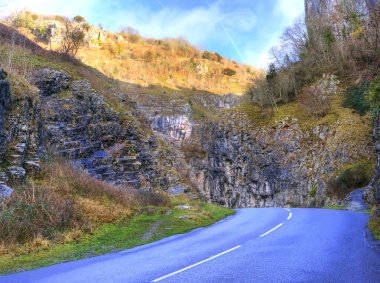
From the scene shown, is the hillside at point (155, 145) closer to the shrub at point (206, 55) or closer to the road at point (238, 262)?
the road at point (238, 262)

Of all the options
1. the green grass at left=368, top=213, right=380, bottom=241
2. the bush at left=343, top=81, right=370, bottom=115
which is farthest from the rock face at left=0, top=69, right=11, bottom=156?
the bush at left=343, top=81, right=370, bottom=115

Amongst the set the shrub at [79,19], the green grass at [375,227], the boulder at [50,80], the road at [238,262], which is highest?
the shrub at [79,19]

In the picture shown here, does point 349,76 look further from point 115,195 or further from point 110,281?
point 110,281

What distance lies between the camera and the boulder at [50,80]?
29434 mm

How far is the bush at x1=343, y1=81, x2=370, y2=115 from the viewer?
3678 centimetres

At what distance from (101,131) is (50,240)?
18.6 m

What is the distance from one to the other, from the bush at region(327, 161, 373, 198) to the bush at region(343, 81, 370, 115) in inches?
346

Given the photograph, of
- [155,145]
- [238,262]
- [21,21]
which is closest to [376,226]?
[238,262]

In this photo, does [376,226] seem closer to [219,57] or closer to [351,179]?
[351,179]

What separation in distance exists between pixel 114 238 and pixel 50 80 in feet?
69.1

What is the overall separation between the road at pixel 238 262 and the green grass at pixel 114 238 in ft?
2.98

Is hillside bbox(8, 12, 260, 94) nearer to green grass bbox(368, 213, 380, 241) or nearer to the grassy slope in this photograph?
the grassy slope

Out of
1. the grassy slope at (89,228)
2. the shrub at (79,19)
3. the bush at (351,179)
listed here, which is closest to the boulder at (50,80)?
the grassy slope at (89,228)

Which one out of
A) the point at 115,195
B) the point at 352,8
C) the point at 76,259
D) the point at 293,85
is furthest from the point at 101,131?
the point at 352,8
